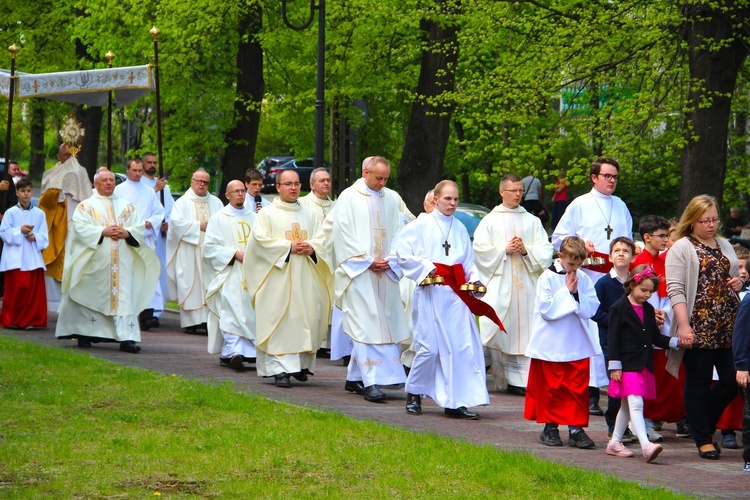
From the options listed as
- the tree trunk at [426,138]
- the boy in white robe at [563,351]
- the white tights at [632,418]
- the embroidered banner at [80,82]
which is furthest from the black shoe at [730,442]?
the tree trunk at [426,138]

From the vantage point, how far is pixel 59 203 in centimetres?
1805

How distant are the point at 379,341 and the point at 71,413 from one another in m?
2.98

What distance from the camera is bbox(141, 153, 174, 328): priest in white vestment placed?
17969 millimetres

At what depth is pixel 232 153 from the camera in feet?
94.8

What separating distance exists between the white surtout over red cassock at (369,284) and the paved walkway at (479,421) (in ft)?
1.05

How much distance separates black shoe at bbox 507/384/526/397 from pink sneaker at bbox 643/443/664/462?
3.83 meters

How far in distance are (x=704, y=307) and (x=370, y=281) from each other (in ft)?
11.0

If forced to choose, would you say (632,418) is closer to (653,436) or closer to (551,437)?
(551,437)

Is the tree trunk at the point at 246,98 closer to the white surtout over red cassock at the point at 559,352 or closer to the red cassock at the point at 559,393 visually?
the white surtout over red cassock at the point at 559,352

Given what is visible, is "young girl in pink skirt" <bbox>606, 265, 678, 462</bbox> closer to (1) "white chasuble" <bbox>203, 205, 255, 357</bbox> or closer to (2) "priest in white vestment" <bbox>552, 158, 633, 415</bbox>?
(2) "priest in white vestment" <bbox>552, 158, 633, 415</bbox>

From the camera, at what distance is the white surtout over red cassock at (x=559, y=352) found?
31.9ft

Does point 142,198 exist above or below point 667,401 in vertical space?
above

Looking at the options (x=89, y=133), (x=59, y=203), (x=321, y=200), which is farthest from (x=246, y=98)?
(x=321, y=200)

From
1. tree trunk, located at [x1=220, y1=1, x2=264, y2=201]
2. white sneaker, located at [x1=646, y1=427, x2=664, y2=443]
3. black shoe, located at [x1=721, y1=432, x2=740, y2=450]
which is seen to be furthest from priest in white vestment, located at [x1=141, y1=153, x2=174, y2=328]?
black shoe, located at [x1=721, y1=432, x2=740, y2=450]
